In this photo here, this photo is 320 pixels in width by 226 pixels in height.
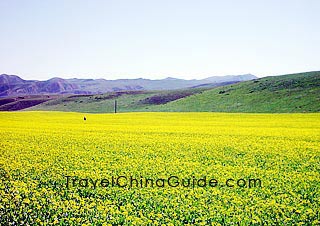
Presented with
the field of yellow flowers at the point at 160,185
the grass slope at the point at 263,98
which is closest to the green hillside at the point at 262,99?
the grass slope at the point at 263,98

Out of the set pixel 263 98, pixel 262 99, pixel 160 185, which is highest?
pixel 160 185

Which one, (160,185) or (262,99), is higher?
(160,185)

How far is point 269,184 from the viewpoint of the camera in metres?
13.5

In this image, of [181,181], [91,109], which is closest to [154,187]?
[181,181]

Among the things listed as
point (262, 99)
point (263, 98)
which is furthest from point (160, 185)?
point (263, 98)

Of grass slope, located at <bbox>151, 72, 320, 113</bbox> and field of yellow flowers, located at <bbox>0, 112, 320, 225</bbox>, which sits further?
grass slope, located at <bbox>151, 72, 320, 113</bbox>

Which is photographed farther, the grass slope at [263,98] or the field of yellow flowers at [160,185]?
the grass slope at [263,98]

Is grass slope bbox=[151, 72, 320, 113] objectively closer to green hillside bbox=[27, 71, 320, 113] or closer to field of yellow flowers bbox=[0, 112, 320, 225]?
green hillside bbox=[27, 71, 320, 113]

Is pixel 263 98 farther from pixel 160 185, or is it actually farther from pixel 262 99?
pixel 160 185

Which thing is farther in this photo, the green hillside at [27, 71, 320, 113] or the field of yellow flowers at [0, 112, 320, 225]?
the green hillside at [27, 71, 320, 113]

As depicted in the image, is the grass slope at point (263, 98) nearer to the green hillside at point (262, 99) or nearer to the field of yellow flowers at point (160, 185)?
the green hillside at point (262, 99)

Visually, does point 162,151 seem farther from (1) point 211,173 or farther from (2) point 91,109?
(2) point 91,109

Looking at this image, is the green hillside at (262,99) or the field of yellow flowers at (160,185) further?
the green hillside at (262,99)

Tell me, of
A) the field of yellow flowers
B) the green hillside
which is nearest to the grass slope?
the green hillside
